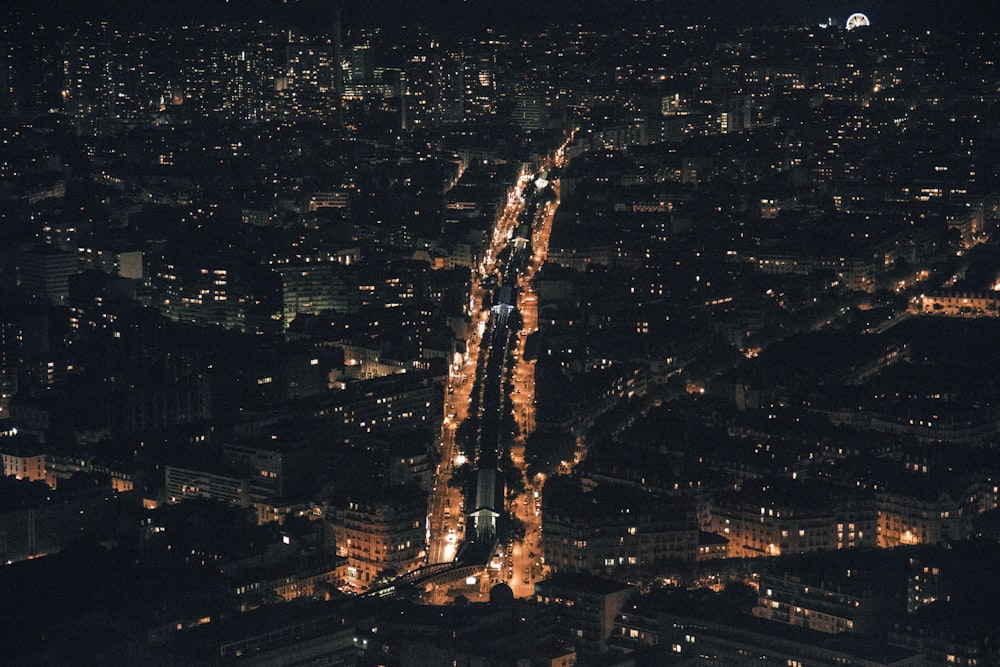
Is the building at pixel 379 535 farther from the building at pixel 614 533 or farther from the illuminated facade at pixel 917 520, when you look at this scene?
the illuminated facade at pixel 917 520

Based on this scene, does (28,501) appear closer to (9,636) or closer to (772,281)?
(9,636)

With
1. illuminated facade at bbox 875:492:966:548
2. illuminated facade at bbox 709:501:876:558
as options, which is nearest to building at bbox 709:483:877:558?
illuminated facade at bbox 709:501:876:558

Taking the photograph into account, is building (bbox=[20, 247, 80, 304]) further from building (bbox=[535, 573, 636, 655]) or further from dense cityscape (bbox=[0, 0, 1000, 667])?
building (bbox=[535, 573, 636, 655])

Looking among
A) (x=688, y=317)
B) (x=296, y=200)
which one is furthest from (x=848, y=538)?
(x=296, y=200)

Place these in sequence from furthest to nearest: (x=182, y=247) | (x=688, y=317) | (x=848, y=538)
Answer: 1. (x=182, y=247)
2. (x=688, y=317)
3. (x=848, y=538)

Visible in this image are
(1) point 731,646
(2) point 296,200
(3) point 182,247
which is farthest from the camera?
(2) point 296,200

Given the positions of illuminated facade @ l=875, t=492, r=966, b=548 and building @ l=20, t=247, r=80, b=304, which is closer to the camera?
illuminated facade @ l=875, t=492, r=966, b=548

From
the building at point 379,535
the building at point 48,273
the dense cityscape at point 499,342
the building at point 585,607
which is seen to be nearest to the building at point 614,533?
the dense cityscape at point 499,342

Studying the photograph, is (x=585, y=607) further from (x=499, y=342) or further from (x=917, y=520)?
(x=499, y=342)

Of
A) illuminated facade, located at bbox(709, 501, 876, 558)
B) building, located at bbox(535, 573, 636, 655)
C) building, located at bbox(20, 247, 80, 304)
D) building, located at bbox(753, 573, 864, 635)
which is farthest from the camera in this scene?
building, located at bbox(20, 247, 80, 304)
